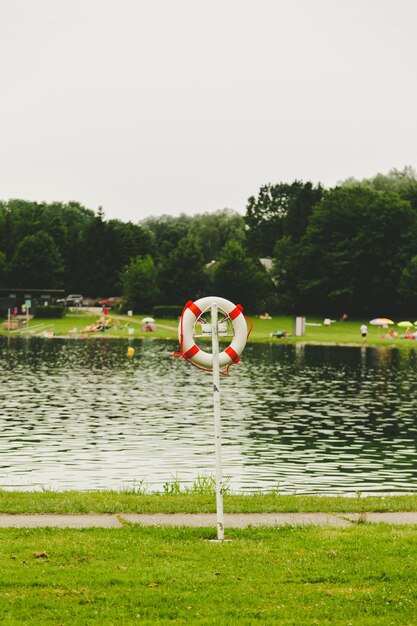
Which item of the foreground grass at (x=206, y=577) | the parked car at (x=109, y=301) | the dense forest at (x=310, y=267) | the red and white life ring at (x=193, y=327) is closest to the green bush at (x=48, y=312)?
the dense forest at (x=310, y=267)

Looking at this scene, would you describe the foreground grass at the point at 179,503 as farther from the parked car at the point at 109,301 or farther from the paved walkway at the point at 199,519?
the parked car at the point at 109,301

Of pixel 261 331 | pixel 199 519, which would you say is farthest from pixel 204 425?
pixel 261 331

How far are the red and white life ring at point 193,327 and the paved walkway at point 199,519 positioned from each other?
198cm

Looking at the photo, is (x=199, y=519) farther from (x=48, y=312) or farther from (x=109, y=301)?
(x=109, y=301)

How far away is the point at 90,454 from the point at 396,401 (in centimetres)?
1660

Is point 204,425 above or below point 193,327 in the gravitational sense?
below

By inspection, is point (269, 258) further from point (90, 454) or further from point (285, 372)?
point (90, 454)

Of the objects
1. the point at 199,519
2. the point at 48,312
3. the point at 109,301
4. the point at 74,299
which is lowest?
the point at 199,519

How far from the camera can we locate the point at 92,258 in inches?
5212

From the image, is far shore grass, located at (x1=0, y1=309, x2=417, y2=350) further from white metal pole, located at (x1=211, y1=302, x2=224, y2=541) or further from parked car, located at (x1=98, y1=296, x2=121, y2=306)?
white metal pole, located at (x1=211, y1=302, x2=224, y2=541)

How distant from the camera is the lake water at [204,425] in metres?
21.6

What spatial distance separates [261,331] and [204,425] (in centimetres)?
6004

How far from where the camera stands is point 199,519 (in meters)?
12.1

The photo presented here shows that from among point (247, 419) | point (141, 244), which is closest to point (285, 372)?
point (247, 419)
